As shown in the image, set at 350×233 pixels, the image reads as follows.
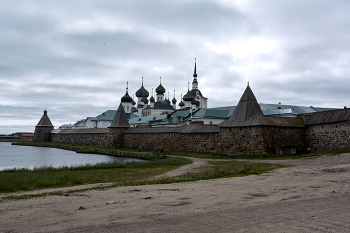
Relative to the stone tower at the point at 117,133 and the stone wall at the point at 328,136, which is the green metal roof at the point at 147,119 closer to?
the stone tower at the point at 117,133

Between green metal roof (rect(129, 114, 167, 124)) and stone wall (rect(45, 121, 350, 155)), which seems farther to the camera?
green metal roof (rect(129, 114, 167, 124))

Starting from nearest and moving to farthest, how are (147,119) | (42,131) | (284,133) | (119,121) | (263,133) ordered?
(263,133) → (284,133) → (119,121) → (42,131) → (147,119)

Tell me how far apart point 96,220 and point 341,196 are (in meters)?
5.73

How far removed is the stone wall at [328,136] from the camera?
21312 millimetres

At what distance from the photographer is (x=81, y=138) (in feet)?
173

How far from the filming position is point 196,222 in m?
5.45

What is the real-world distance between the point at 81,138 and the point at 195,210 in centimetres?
4947

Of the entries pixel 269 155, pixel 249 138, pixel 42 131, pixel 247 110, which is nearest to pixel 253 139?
pixel 249 138

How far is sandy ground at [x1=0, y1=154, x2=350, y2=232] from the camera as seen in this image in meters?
5.16

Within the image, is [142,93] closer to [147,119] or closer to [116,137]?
[147,119]

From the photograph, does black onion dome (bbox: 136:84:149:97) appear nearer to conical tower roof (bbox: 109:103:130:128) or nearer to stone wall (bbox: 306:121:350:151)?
conical tower roof (bbox: 109:103:130:128)

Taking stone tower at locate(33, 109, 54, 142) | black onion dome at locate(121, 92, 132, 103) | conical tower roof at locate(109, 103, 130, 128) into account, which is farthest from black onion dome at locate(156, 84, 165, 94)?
conical tower roof at locate(109, 103, 130, 128)

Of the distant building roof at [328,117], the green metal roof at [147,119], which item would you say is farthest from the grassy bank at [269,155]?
the green metal roof at [147,119]

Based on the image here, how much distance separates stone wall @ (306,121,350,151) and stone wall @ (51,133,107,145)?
32197 mm
